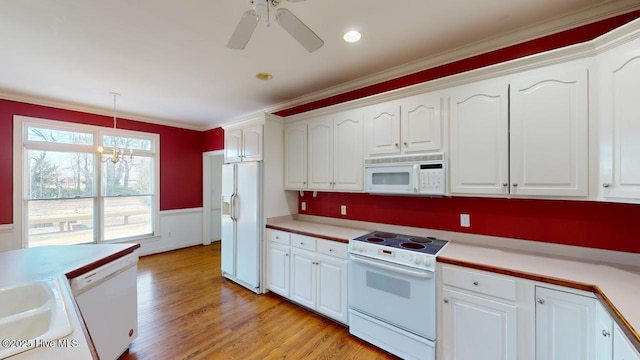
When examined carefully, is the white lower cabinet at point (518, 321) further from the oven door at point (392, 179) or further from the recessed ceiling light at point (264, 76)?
the recessed ceiling light at point (264, 76)

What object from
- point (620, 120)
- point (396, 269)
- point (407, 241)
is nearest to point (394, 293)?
point (396, 269)

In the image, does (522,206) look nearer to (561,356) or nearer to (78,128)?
(561,356)

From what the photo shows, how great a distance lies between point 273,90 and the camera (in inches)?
133

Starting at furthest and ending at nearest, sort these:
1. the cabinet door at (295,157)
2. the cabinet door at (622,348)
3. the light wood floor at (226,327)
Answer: the cabinet door at (295,157) → the light wood floor at (226,327) → the cabinet door at (622,348)

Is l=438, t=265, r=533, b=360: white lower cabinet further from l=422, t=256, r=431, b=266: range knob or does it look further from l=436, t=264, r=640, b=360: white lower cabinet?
l=422, t=256, r=431, b=266: range knob

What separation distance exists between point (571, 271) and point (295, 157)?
108 inches

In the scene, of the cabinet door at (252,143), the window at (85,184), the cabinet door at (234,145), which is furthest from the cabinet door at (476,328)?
the window at (85,184)

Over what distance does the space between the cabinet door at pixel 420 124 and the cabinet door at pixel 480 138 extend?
12cm

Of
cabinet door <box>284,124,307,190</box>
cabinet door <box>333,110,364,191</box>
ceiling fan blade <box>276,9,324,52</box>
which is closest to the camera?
ceiling fan blade <box>276,9,324,52</box>

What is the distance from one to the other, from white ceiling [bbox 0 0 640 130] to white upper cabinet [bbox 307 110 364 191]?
55 cm

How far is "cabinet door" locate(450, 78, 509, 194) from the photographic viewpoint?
6.23 ft

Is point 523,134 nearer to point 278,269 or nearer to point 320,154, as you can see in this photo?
point 320,154

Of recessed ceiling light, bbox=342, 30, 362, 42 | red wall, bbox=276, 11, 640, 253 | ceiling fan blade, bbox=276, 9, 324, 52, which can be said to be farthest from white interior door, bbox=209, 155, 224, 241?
ceiling fan blade, bbox=276, 9, 324, 52

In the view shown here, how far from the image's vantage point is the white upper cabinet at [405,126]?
220cm
